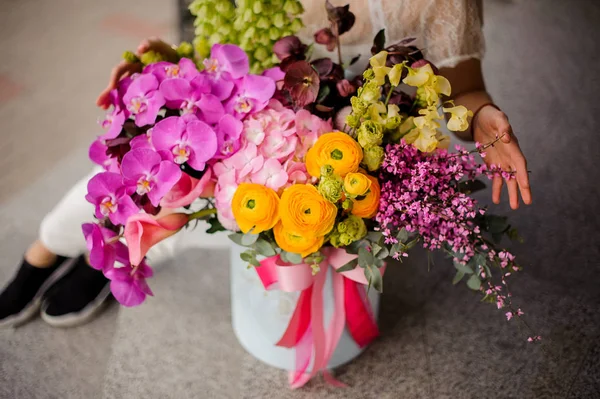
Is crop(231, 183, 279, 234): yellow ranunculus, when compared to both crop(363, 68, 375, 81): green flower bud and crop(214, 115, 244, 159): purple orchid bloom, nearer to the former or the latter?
crop(214, 115, 244, 159): purple orchid bloom

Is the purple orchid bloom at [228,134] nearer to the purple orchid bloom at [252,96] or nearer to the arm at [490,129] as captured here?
the purple orchid bloom at [252,96]

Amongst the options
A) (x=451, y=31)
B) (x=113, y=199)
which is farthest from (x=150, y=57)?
(x=451, y=31)

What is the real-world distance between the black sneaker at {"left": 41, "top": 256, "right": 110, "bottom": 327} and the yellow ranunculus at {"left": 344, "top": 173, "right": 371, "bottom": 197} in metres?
0.77

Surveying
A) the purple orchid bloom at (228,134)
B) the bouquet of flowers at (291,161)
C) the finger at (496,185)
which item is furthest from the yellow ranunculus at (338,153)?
the finger at (496,185)

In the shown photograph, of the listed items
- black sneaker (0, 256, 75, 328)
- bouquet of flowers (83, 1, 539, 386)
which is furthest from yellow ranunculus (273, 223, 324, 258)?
black sneaker (0, 256, 75, 328)

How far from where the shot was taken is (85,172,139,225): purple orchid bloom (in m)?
0.66

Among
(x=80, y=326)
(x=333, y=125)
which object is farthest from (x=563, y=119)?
(x=80, y=326)

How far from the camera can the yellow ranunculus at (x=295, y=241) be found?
2.21 ft

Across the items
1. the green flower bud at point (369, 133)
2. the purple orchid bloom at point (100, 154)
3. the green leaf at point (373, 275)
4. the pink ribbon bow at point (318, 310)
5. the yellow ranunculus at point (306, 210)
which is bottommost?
the pink ribbon bow at point (318, 310)

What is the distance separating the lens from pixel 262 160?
67 cm

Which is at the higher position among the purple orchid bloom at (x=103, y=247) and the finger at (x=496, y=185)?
the purple orchid bloom at (x=103, y=247)

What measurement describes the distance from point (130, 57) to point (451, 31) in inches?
19.4

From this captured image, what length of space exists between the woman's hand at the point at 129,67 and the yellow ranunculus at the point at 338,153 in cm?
34

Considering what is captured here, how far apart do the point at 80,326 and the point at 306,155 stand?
75 cm
